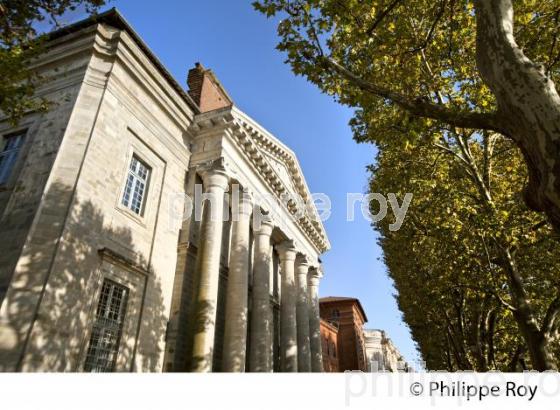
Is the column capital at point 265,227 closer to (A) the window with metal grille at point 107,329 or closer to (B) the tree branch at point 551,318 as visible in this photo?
(A) the window with metal grille at point 107,329

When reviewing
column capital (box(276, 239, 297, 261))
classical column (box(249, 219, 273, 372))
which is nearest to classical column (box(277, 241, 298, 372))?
column capital (box(276, 239, 297, 261))

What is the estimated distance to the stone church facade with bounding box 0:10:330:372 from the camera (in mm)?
8266

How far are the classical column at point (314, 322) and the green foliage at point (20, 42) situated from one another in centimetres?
1969

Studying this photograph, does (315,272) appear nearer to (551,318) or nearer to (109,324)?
(551,318)

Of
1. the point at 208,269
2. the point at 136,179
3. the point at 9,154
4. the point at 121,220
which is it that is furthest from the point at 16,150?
the point at 208,269

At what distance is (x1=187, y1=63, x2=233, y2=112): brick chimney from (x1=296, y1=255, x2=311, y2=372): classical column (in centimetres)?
1038

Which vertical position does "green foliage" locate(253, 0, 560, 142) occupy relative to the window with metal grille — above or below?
above

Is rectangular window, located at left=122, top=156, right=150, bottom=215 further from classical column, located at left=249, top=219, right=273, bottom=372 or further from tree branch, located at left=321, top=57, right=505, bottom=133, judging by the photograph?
tree branch, located at left=321, top=57, right=505, bottom=133

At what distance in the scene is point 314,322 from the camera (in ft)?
76.5

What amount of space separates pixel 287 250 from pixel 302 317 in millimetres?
4028

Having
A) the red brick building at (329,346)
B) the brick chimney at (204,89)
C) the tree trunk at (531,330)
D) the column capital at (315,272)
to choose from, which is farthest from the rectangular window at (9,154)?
the red brick building at (329,346)

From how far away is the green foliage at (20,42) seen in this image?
640 centimetres
